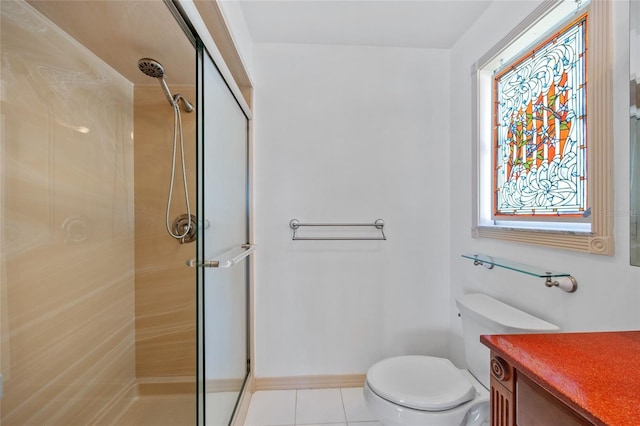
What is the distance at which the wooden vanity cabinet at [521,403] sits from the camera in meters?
0.54

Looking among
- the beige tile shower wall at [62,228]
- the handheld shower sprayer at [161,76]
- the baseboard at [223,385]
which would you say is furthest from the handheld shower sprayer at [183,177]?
the baseboard at [223,385]

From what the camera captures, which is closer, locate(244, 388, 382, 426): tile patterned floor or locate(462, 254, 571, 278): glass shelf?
locate(462, 254, 571, 278): glass shelf

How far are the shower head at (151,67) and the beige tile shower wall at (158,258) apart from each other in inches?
6.4

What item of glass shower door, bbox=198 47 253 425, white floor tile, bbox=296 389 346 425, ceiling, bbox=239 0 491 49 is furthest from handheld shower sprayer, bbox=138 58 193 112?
white floor tile, bbox=296 389 346 425

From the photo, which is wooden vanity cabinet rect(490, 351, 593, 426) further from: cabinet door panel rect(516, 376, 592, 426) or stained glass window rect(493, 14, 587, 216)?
stained glass window rect(493, 14, 587, 216)

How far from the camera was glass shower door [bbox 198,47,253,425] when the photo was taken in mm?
1067

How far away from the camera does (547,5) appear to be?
114 centimetres

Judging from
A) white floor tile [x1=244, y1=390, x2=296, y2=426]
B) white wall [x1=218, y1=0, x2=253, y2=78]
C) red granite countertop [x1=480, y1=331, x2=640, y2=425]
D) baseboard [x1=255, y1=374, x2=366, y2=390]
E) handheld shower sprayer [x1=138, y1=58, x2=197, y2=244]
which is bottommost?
white floor tile [x1=244, y1=390, x2=296, y2=426]

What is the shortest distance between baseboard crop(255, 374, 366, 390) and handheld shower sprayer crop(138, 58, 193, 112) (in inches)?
69.2

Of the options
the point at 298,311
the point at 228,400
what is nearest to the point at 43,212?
the point at 228,400

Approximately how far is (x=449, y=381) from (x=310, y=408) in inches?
33.0

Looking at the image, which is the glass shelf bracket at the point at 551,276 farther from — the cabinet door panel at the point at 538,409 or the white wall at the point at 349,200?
the white wall at the point at 349,200

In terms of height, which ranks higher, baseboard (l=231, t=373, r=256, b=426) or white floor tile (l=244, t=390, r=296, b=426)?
baseboard (l=231, t=373, r=256, b=426)

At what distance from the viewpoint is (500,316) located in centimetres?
118
